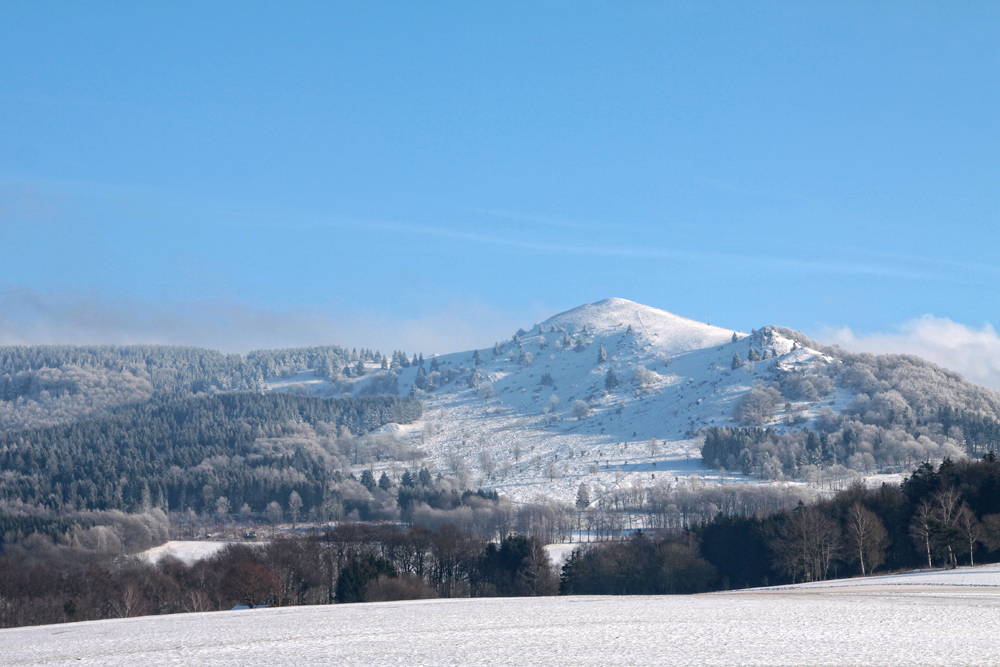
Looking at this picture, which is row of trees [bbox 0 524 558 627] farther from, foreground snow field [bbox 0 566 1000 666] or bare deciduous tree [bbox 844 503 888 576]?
foreground snow field [bbox 0 566 1000 666]

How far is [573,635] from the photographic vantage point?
1339 inches

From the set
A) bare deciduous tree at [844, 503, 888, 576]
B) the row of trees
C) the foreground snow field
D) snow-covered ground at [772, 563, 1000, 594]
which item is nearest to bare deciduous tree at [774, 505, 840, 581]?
bare deciduous tree at [844, 503, 888, 576]

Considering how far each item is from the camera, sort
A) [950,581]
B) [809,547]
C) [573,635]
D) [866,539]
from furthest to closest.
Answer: [809,547]
[866,539]
[950,581]
[573,635]

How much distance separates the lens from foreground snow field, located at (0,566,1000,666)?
93.7ft

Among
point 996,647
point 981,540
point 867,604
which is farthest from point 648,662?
point 981,540

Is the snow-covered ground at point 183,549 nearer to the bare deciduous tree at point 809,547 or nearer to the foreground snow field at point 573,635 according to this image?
the bare deciduous tree at point 809,547

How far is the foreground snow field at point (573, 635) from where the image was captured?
93.7 ft

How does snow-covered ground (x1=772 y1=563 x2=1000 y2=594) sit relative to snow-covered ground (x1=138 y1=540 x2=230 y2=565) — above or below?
above

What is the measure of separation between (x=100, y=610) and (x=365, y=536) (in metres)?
47.2

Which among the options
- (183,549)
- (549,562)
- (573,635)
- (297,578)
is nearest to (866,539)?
(549,562)

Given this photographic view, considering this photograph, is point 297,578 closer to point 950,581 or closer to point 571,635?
point 950,581

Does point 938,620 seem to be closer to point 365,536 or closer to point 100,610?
point 100,610

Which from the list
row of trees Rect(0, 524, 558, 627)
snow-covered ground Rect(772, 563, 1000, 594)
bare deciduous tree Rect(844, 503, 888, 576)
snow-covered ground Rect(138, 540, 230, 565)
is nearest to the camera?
snow-covered ground Rect(772, 563, 1000, 594)

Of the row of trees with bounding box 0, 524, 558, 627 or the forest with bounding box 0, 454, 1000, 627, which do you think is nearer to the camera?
the row of trees with bounding box 0, 524, 558, 627
